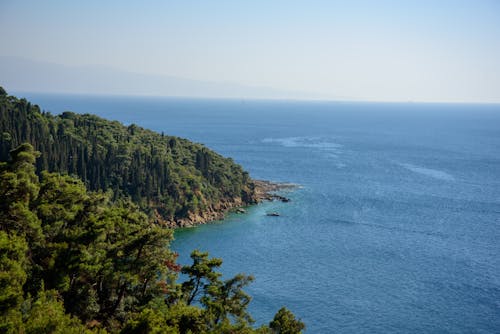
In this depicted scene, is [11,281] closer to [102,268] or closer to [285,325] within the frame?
[102,268]

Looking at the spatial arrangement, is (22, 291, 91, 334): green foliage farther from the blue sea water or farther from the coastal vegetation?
the blue sea water

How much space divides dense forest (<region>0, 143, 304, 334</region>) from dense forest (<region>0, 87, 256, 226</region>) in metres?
42.0

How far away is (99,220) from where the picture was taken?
3219 centimetres

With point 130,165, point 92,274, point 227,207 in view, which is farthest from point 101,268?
point 227,207

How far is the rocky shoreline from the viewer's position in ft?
253

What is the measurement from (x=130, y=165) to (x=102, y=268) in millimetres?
54992

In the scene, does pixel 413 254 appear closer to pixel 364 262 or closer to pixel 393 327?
pixel 364 262

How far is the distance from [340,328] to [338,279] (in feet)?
38.4

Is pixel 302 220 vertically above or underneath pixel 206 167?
underneath

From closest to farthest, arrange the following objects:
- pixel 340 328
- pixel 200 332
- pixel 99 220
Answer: pixel 200 332 → pixel 99 220 → pixel 340 328

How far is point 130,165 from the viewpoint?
272ft

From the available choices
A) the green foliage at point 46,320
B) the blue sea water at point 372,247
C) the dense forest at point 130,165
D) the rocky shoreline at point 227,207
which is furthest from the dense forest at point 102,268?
the dense forest at point 130,165

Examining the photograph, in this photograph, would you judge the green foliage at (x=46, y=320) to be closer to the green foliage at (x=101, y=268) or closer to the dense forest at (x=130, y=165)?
the green foliage at (x=101, y=268)

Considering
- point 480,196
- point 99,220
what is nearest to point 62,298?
point 99,220
